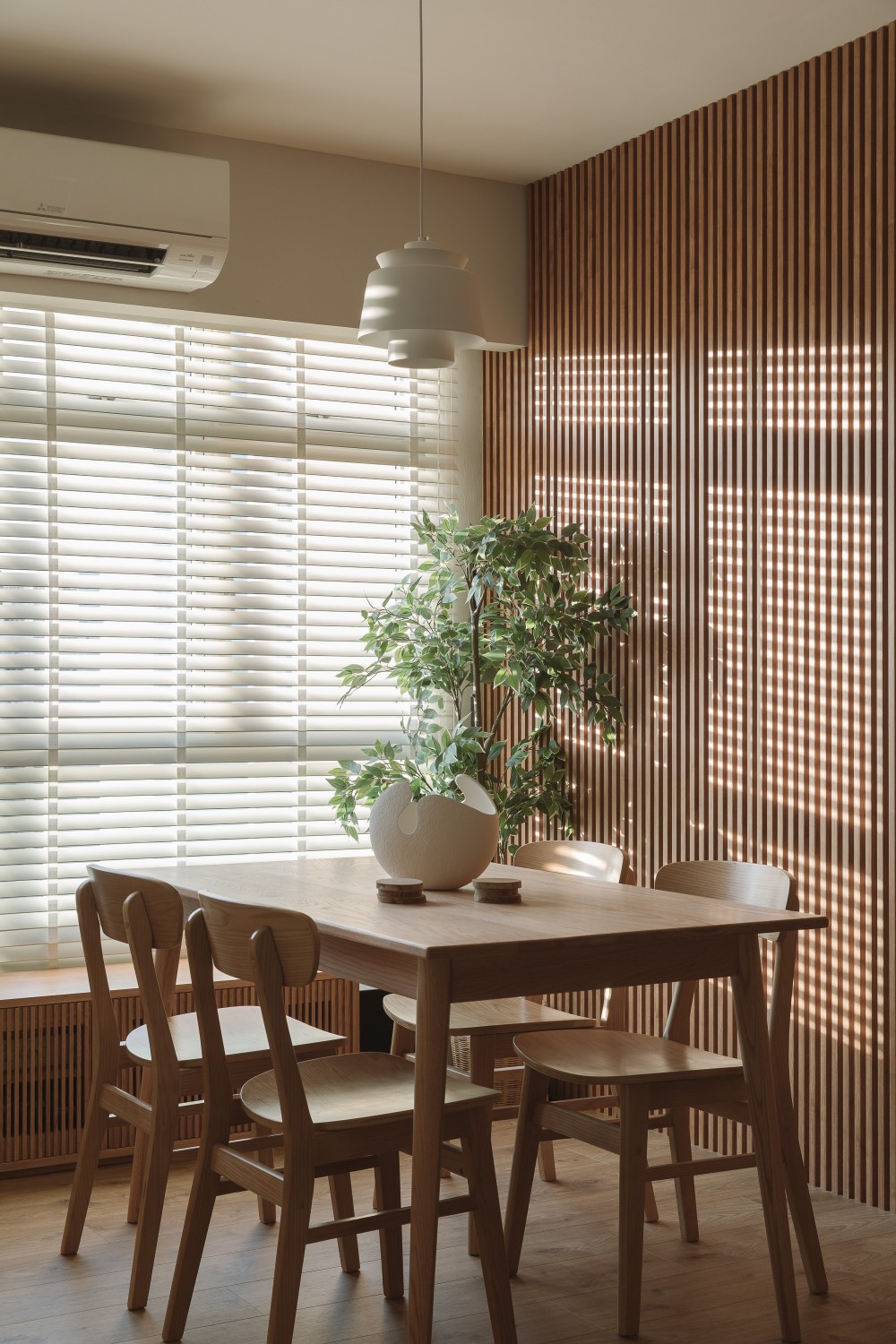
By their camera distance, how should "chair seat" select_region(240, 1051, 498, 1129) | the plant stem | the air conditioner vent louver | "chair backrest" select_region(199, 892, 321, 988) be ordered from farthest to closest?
the plant stem, the air conditioner vent louver, "chair seat" select_region(240, 1051, 498, 1129), "chair backrest" select_region(199, 892, 321, 988)

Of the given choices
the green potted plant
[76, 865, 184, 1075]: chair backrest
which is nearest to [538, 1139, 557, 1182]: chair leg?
the green potted plant

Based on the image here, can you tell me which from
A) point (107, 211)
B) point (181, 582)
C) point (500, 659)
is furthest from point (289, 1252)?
point (107, 211)

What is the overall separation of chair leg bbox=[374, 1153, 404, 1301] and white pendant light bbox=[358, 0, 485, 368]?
1.91m

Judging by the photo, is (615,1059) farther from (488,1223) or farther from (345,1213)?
(345,1213)

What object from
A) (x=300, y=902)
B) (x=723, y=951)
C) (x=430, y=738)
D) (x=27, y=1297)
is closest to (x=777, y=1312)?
(x=723, y=951)

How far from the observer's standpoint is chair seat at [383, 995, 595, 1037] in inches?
144

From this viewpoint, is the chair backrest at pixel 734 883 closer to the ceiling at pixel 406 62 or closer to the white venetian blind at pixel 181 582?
the white venetian blind at pixel 181 582

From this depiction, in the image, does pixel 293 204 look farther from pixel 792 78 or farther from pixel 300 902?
pixel 300 902

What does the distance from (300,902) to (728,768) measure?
162 centimetres

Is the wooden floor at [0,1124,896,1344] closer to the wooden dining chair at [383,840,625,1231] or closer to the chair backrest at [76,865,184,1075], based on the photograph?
the wooden dining chair at [383,840,625,1231]

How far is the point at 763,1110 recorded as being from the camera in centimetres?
316

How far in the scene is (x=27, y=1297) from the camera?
334 centimetres

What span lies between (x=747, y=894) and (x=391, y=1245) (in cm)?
118

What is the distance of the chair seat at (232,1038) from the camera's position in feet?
11.2
